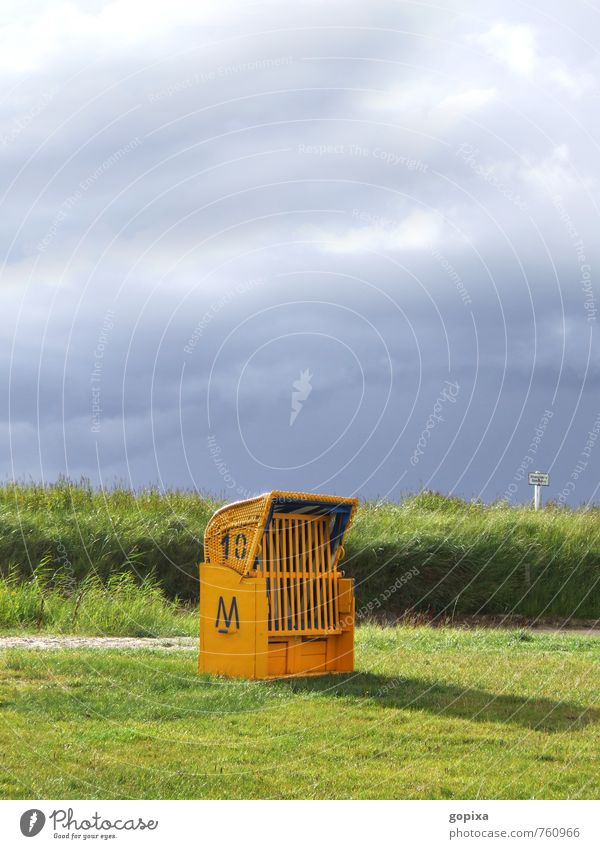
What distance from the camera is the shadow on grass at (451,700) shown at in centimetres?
831

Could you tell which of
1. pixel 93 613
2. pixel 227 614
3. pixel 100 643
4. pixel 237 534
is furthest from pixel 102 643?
pixel 237 534

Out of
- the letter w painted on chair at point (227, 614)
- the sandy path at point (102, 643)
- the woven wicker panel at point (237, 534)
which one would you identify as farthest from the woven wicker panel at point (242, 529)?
the sandy path at point (102, 643)

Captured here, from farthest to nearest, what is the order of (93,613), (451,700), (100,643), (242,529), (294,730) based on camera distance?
(93,613)
(100,643)
(242,529)
(451,700)
(294,730)

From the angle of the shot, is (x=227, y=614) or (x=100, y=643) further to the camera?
(x=100, y=643)

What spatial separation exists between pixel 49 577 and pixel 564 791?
14519mm

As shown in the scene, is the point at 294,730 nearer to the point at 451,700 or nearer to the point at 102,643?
the point at 451,700

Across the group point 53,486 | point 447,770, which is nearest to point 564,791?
point 447,770

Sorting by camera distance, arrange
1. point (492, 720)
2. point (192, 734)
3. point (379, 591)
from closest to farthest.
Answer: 1. point (192, 734)
2. point (492, 720)
3. point (379, 591)

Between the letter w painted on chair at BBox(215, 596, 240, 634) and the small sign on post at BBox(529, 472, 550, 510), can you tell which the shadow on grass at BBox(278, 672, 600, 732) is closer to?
the letter w painted on chair at BBox(215, 596, 240, 634)

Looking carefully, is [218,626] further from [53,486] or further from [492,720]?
[53,486]

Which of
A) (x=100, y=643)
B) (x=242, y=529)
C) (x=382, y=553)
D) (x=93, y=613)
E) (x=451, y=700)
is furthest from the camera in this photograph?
(x=382, y=553)

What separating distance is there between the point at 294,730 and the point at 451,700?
6.36 ft

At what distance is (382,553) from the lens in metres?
20.8
